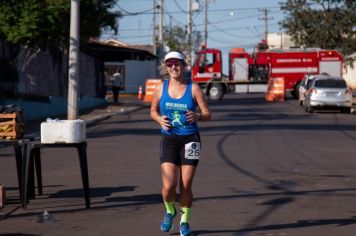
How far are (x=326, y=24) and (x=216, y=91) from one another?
24214 millimetres

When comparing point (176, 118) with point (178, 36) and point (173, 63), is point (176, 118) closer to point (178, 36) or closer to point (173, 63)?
point (173, 63)

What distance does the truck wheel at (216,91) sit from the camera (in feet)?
174

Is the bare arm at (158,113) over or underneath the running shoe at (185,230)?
over

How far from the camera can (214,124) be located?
28.9 metres

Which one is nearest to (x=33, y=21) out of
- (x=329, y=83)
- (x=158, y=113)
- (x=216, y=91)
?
(x=329, y=83)

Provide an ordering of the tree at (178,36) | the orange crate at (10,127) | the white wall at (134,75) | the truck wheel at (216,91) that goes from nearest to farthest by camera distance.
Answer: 1. the orange crate at (10,127)
2. the truck wheel at (216,91)
3. the white wall at (134,75)
4. the tree at (178,36)

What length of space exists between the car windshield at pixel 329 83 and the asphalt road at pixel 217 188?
1397 centimetres

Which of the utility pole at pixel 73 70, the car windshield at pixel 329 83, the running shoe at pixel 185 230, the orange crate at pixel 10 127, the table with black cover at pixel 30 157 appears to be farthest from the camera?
the car windshield at pixel 329 83

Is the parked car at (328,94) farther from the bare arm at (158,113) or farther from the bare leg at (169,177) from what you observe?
the bare leg at (169,177)

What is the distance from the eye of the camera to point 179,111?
28.0ft

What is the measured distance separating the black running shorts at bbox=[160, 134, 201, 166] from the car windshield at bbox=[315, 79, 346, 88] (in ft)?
96.5

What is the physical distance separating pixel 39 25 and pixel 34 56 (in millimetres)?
2695

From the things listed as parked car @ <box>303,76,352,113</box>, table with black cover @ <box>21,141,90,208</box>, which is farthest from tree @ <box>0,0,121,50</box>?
table with black cover @ <box>21,141,90,208</box>

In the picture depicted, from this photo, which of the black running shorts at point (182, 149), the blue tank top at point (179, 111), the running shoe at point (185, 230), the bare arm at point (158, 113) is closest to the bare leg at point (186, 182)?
the black running shorts at point (182, 149)
